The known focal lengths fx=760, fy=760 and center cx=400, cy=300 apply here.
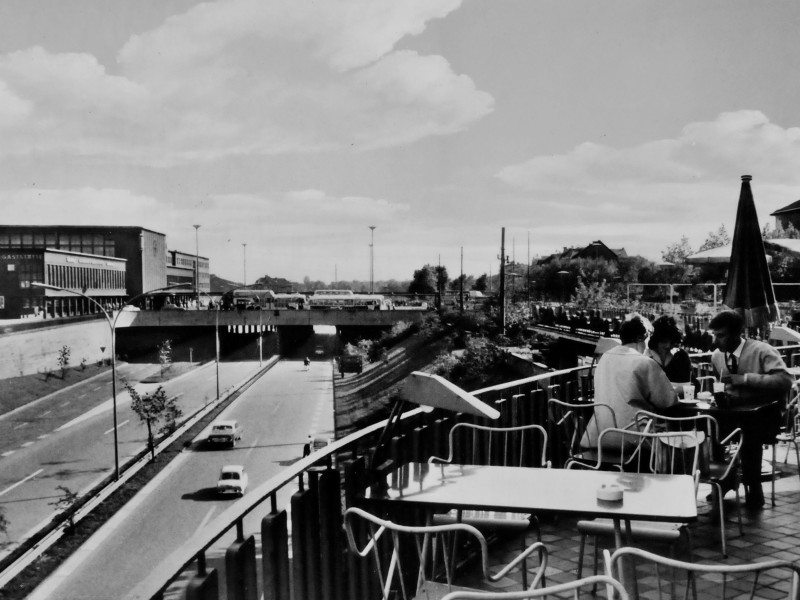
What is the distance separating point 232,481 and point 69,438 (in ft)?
113

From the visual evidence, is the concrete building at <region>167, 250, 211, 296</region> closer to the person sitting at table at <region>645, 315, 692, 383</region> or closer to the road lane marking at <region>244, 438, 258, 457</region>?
the road lane marking at <region>244, 438, 258, 457</region>

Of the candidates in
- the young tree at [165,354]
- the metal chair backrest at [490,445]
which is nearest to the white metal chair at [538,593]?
the metal chair backrest at [490,445]

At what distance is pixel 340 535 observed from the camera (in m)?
3.42

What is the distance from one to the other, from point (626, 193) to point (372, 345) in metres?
94.5

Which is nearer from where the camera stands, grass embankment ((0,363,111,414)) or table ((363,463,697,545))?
table ((363,463,697,545))

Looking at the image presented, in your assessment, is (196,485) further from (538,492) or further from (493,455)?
(538,492)

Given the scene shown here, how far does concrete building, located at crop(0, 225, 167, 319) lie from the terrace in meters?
89.1

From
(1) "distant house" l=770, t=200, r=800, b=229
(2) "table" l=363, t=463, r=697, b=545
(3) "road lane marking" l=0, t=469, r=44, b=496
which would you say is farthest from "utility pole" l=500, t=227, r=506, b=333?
(3) "road lane marking" l=0, t=469, r=44, b=496

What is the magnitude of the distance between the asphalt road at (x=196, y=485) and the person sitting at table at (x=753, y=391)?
2097cm

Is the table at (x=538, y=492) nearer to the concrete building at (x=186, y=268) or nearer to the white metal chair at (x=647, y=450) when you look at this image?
the white metal chair at (x=647, y=450)

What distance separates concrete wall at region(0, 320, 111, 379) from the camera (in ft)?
258

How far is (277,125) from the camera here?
172m

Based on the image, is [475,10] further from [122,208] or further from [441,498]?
[122,208]

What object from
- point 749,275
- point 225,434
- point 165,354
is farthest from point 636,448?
point 165,354
